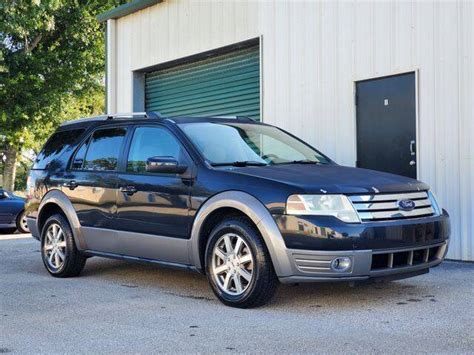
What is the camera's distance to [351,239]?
5.15 meters

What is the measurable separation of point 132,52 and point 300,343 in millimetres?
11246

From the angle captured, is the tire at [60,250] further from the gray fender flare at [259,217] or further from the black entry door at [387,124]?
the black entry door at [387,124]

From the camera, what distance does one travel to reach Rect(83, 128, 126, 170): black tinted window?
6977 millimetres

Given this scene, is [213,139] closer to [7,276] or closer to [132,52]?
[7,276]

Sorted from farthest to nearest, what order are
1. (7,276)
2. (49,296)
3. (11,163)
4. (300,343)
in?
(11,163) → (7,276) → (49,296) → (300,343)

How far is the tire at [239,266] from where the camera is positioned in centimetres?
539

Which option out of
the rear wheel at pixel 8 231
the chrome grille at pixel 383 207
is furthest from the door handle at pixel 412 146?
the rear wheel at pixel 8 231

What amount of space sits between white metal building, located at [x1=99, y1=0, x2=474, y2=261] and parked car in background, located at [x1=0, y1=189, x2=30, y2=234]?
381 centimetres

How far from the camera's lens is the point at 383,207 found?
5.40m

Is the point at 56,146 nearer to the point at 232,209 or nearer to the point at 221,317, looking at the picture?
the point at 232,209

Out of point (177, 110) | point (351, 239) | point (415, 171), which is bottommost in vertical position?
point (351, 239)

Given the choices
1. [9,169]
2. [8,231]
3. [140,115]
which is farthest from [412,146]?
[9,169]

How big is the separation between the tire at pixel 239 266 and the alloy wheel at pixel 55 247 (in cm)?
240

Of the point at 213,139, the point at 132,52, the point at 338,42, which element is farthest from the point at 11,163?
the point at 213,139
